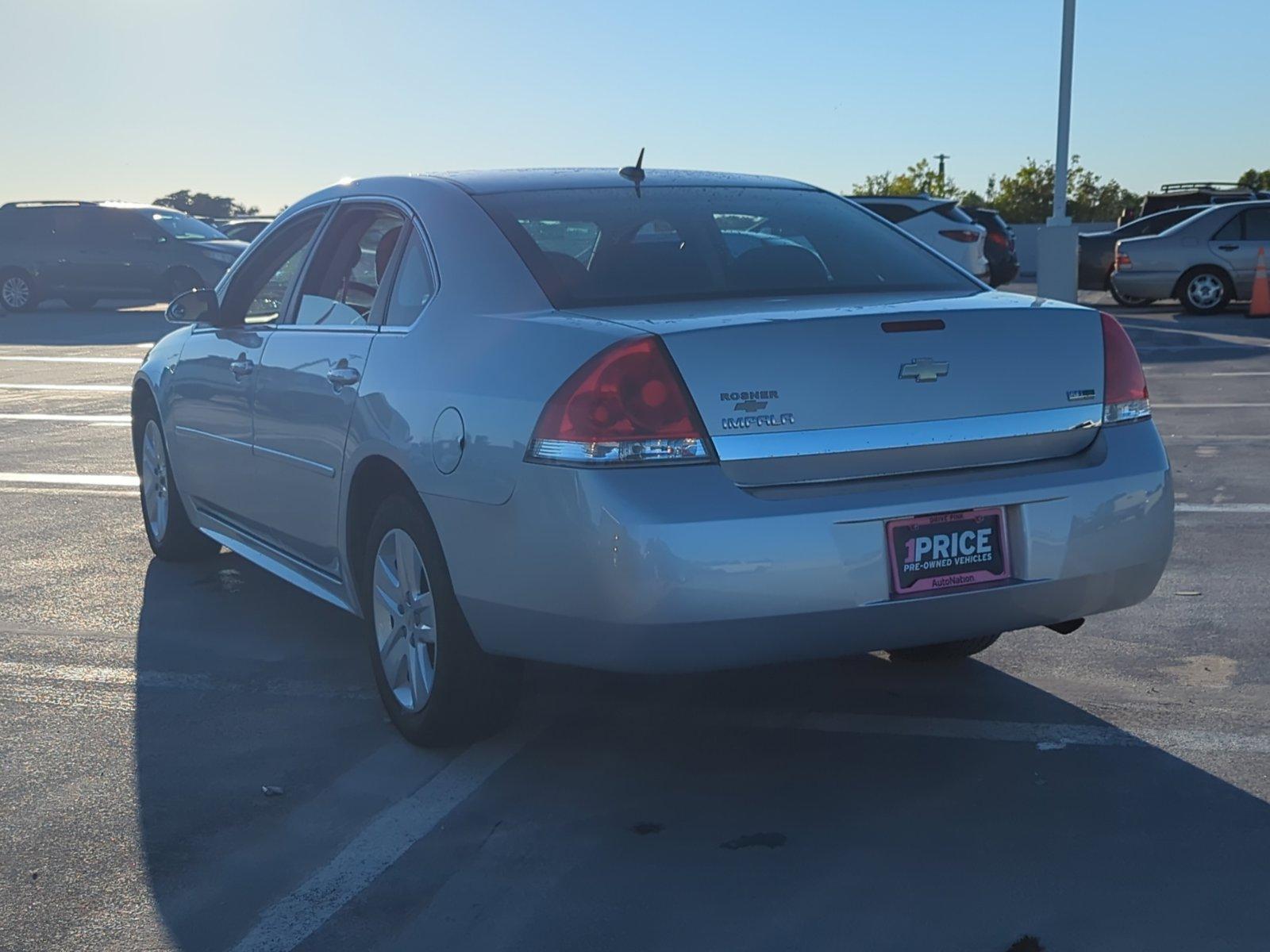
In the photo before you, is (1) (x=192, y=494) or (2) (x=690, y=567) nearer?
(2) (x=690, y=567)

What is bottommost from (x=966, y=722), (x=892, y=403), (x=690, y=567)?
(x=966, y=722)

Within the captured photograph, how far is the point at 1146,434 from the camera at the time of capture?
4316mm

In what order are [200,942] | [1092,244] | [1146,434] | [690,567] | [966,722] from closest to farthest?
[200,942] → [690,567] → [1146,434] → [966,722] → [1092,244]

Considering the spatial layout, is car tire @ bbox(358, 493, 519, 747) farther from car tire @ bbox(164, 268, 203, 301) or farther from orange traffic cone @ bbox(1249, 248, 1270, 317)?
car tire @ bbox(164, 268, 203, 301)

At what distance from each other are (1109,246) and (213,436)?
21630 mm

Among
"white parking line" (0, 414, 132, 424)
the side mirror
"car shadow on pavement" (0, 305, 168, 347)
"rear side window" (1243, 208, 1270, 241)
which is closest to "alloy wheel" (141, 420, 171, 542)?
the side mirror

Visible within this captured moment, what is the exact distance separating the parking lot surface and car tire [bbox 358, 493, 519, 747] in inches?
4.3

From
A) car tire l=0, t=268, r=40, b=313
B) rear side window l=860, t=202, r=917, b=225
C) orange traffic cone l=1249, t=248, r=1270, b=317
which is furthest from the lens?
car tire l=0, t=268, r=40, b=313

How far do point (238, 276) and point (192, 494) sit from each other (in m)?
0.92

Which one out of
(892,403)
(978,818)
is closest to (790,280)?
(892,403)

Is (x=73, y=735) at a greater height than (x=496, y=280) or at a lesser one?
lesser

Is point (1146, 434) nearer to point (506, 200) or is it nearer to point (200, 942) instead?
point (506, 200)

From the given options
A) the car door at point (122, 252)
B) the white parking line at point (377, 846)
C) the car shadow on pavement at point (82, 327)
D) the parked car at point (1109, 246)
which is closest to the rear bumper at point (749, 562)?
the white parking line at point (377, 846)

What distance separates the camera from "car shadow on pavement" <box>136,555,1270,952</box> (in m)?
3.34
